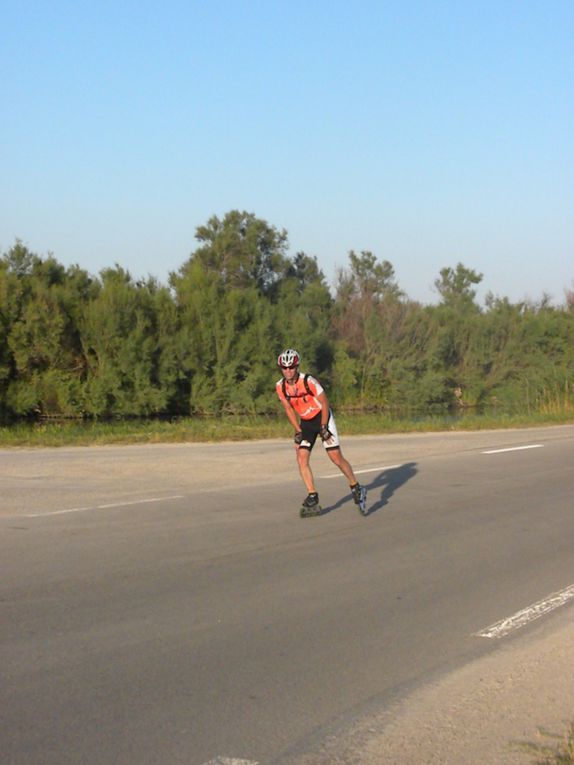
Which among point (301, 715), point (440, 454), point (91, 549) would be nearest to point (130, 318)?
point (440, 454)

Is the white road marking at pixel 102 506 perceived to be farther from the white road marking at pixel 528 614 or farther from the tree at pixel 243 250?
the tree at pixel 243 250

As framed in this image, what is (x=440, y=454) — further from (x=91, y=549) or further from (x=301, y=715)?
(x=301, y=715)

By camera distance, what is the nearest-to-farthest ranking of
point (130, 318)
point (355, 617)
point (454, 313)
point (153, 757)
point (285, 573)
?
point (153, 757)
point (355, 617)
point (285, 573)
point (130, 318)
point (454, 313)

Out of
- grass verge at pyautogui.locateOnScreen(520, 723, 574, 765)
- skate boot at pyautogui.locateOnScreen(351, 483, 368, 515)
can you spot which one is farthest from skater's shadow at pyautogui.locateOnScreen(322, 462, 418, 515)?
grass verge at pyautogui.locateOnScreen(520, 723, 574, 765)

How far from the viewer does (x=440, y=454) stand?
65.6 ft

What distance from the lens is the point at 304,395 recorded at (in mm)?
11609

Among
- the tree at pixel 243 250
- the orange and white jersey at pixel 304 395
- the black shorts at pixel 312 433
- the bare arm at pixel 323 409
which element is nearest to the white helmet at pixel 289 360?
the orange and white jersey at pixel 304 395

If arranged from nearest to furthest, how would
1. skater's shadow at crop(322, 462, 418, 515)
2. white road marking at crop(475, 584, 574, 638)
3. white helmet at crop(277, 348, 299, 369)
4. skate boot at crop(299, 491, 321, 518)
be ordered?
white road marking at crop(475, 584, 574, 638) → white helmet at crop(277, 348, 299, 369) → skate boot at crop(299, 491, 321, 518) → skater's shadow at crop(322, 462, 418, 515)

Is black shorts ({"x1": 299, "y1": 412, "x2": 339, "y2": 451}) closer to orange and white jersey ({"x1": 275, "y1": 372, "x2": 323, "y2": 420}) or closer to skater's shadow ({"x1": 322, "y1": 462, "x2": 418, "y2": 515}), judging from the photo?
orange and white jersey ({"x1": 275, "y1": 372, "x2": 323, "y2": 420})

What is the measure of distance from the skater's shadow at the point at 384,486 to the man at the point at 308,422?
661 millimetres

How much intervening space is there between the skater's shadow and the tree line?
2365cm

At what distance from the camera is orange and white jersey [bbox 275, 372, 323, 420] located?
11570mm

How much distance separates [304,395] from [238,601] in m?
4.36

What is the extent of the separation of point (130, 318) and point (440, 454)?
29.4 meters
